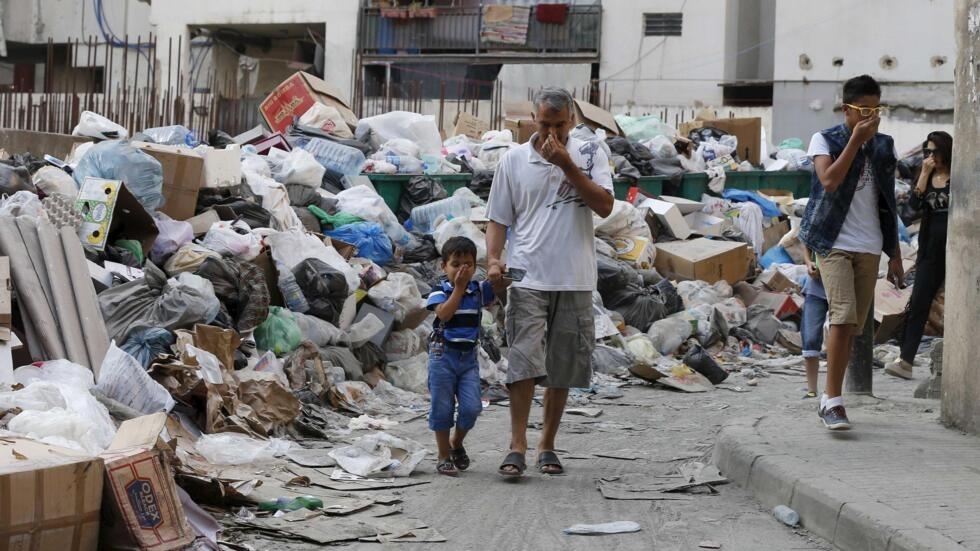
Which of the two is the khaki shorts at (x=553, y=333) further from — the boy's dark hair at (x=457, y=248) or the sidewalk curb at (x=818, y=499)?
the sidewalk curb at (x=818, y=499)

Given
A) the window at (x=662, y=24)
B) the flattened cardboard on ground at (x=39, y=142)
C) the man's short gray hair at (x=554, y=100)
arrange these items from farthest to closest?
the window at (x=662, y=24) < the flattened cardboard on ground at (x=39, y=142) < the man's short gray hair at (x=554, y=100)

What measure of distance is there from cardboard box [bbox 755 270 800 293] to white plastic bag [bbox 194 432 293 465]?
854cm

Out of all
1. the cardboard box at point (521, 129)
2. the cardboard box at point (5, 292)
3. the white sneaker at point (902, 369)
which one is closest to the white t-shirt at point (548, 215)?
the cardboard box at point (5, 292)

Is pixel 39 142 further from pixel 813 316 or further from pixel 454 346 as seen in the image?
pixel 813 316

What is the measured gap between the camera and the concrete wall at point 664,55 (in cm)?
3180

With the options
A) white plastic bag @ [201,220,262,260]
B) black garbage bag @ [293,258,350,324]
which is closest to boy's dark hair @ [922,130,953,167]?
black garbage bag @ [293,258,350,324]

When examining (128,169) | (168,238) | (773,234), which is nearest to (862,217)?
(168,238)

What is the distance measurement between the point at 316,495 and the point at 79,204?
3918 millimetres

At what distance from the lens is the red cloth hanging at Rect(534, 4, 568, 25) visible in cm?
3256

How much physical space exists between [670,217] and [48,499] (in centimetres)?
1120

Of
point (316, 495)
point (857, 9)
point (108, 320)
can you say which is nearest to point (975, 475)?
point (316, 495)

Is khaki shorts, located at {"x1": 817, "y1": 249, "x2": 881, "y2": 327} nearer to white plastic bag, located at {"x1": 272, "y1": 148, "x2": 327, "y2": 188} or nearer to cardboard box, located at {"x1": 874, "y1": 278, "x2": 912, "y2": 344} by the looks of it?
cardboard box, located at {"x1": 874, "y1": 278, "x2": 912, "y2": 344}

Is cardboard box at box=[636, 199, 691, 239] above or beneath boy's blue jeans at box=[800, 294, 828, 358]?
above

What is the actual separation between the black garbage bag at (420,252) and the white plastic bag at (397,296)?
50.1 inches
